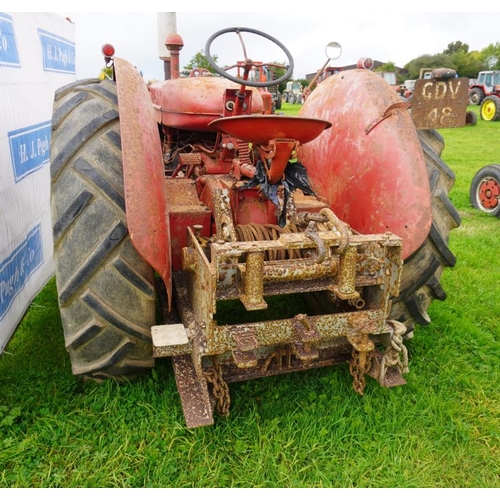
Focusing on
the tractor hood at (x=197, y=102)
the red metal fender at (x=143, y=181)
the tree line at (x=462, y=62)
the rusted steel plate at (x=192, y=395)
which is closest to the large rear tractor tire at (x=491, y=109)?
the tractor hood at (x=197, y=102)

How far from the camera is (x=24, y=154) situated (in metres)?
3.39

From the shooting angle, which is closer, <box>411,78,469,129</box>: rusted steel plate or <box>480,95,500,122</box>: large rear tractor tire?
<box>411,78,469,129</box>: rusted steel plate

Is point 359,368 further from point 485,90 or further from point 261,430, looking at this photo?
point 485,90

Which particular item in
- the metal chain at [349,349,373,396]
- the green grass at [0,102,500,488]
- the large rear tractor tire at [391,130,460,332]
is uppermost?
the large rear tractor tire at [391,130,460,332]

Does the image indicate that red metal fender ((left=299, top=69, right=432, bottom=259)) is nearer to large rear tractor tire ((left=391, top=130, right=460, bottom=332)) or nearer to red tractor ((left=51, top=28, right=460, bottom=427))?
red tractor ((left=51, top=28, right=460, bottom=427))

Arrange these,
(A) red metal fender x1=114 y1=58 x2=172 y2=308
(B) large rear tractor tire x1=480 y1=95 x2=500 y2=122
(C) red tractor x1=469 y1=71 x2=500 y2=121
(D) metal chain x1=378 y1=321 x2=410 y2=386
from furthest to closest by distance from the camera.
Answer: (C) red tractor x1=469 y1=71 x2=500 y2=121 < (B) large rear tractor tire x1=480 y1=95 x2=500 y2=122 < (D) metal chain x1=378 y1=321 x2=410 y2=386 < (A) red metal fender x1=114 y1=58 x2=172 y2=308

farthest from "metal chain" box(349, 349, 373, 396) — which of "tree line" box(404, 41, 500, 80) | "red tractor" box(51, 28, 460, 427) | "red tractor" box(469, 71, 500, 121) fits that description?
"tree line" box(404, 41, 500, 80)

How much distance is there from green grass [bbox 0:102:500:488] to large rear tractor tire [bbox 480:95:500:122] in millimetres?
21419

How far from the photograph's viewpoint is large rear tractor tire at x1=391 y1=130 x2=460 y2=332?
2.45m

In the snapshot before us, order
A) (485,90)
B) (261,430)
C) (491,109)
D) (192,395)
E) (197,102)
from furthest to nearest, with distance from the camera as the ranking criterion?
(485,90), (491,109), (197,102), (261,430), (192,395)

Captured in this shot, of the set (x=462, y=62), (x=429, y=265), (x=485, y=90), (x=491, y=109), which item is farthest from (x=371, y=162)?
(x=462, y=62)

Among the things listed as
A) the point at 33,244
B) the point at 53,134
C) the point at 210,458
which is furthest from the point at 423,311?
the point at 33,244

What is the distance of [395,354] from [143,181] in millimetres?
1485

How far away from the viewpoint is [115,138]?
2223 millimetres
